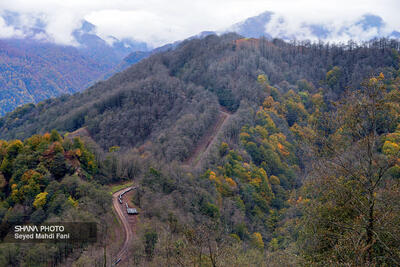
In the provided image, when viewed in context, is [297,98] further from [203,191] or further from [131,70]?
[131,70]

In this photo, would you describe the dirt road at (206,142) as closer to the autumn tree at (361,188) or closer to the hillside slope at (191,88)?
→ the hillside slope at (191,88)

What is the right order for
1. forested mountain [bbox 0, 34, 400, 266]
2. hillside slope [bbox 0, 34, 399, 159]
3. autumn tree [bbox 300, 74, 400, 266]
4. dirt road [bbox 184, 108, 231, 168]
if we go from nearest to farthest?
autumn tree [bbox 300, 74, 400, 266], forested mountain [bbox 0, 34, 400, 266], dirt road [bbox 184, 108, 231, 168], hillside slope [bbox 0, 34, 399, 159]

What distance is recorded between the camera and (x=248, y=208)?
145 ft

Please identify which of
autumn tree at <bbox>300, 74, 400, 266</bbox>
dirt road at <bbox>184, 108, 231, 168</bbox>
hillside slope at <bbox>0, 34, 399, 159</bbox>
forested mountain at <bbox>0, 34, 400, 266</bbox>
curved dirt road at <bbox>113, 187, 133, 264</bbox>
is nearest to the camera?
autumn tree at <bbox>300, 74, 400, 266</bbox>

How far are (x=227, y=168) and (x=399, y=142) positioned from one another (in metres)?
23.8

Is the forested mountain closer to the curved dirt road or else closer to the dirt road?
the curved dirt road

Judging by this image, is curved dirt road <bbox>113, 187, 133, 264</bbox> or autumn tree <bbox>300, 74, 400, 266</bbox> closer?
autumn tree <bbox>300, 74, 400, 266</bbox>

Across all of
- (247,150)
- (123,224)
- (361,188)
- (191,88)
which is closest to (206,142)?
(247,150)

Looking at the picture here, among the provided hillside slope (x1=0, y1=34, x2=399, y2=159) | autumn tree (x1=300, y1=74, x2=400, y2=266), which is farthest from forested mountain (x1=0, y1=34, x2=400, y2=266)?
hillside slope (x1=0, y1=34, x2=399, y2=159)

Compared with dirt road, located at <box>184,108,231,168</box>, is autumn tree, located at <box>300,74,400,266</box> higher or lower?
higher

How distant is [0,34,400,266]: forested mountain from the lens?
440 inches

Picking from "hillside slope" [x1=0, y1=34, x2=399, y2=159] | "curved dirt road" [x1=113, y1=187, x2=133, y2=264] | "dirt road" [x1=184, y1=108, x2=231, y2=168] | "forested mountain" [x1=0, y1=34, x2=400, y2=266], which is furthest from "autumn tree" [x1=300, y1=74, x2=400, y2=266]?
"hillside slope" [x1=0, y1=34, x2=399, y2=159]

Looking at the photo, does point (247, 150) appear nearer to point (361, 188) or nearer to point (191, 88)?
point (191, 88)

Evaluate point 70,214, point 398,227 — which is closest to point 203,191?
point 70,214
